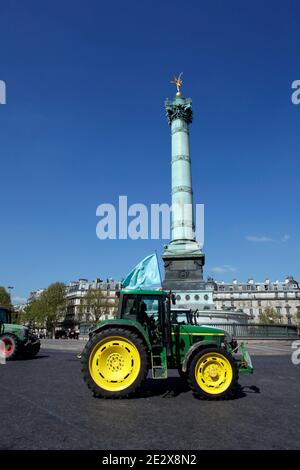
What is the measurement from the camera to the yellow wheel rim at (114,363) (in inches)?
248

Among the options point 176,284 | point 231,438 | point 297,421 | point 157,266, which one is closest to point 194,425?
point 231,438

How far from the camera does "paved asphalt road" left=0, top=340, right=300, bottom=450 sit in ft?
12.6

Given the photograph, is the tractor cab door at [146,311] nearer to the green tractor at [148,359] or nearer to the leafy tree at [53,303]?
the green tractor at [148,359]

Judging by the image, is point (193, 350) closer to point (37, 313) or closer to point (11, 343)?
point (11, 343)

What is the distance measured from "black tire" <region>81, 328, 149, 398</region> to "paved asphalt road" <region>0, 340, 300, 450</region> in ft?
0.56

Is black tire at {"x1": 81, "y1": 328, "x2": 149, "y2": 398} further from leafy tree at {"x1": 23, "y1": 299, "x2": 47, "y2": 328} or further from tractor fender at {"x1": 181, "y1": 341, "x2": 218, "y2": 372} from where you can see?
leafy tree at {"x1": 23, "y1": 299, "x2": 47, "y2": 328}

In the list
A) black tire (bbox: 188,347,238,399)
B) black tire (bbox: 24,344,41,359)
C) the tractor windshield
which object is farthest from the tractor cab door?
the tractor windshield

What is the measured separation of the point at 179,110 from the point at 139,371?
3311cm

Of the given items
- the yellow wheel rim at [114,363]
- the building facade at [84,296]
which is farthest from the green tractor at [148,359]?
the building facade at [84,296]

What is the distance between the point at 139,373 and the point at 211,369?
4.36 feet

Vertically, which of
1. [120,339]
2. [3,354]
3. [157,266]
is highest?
[157,266]
